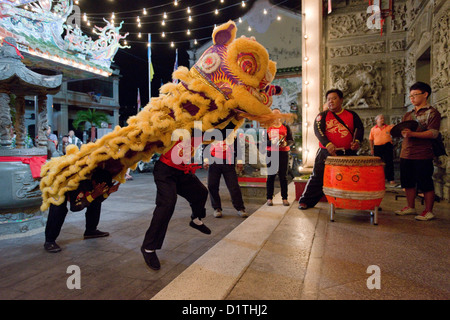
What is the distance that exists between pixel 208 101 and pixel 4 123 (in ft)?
11.4

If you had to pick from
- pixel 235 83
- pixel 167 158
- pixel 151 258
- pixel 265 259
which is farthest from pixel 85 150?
pixel 265 259

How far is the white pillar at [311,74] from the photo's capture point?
4973 mm

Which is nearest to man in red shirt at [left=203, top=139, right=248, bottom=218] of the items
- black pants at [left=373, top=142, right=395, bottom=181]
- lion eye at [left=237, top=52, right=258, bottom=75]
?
lion eye at [left=237, top=52, right=258, bottom=75]

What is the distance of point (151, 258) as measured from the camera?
2287 millimetres

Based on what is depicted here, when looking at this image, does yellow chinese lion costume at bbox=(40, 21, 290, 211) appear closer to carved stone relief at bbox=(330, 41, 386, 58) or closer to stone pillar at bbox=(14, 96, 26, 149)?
stone pillar at bbox=(14, 96, 26, 149)

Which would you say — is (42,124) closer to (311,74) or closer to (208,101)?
(208,101)

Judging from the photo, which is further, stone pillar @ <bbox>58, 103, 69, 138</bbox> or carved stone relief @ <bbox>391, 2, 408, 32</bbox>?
stone pillar @ <bbox>58, 103, 69, 138</bbox>

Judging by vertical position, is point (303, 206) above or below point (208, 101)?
below

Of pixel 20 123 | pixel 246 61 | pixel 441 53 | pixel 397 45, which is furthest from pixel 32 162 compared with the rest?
pixel 397 45

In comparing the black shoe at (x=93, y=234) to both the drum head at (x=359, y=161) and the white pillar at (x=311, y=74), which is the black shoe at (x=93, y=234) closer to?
the drum head at (x=359, y=161)

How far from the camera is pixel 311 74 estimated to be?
505 centimetres

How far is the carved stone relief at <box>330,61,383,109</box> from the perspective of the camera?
7.12m

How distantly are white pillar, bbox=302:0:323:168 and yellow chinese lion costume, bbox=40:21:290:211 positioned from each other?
2973 millimetres
